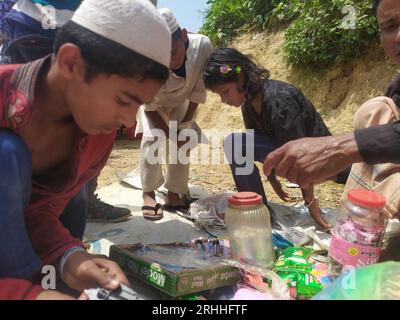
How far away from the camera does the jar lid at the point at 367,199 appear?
1475mm

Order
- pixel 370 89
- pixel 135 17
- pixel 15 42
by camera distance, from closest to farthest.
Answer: pixel 135 17, pixel 15 42, pixel 370 89

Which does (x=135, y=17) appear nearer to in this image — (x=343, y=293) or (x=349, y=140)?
(x=349, y=140)

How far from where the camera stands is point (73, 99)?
4.29 feet

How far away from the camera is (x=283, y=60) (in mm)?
5668

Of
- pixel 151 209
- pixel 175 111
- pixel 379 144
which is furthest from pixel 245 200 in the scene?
pixel 175 111

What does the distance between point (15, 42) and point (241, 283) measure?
1.59m

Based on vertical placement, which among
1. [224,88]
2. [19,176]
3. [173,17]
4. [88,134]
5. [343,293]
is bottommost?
[343,293]

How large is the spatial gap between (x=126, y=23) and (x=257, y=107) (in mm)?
1681

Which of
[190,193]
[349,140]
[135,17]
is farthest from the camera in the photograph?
[190,193]

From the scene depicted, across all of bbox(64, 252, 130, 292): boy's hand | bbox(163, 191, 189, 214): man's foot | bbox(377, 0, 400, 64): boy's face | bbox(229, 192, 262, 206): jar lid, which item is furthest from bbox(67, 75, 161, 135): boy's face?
bbox(163, 191, 189, 214): man's foot

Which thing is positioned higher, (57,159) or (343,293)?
(57,159)

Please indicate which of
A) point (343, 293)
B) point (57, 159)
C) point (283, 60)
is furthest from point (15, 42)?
point (283, 60)

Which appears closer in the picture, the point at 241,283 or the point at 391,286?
the point at 391,286

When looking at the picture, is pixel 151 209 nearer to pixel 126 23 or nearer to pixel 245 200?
pixel 245 200
